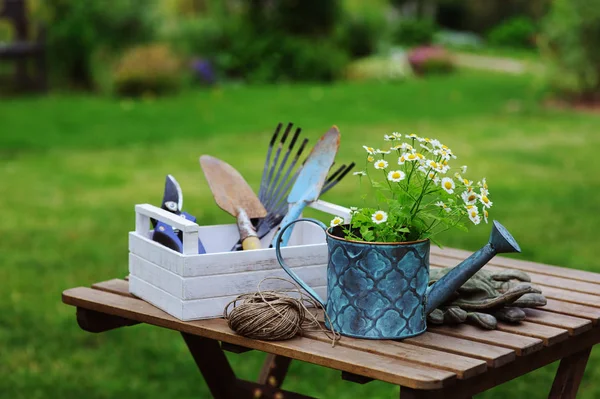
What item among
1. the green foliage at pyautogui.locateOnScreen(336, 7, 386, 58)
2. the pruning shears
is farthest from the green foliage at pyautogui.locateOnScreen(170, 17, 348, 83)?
the pruning shears

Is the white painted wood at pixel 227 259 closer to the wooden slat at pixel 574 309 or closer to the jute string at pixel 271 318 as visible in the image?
the jute string at pixel 271 318

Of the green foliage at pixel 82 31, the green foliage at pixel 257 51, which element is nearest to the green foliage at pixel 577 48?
the green foliage at pixel 257 51

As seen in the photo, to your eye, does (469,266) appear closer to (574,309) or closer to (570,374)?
(574,309)

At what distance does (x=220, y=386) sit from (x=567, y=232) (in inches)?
131

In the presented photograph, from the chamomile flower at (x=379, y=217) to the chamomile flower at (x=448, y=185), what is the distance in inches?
5.5

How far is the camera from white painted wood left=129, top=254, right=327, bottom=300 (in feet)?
7.17

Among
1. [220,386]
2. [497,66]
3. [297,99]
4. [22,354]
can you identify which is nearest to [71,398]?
[22,354]

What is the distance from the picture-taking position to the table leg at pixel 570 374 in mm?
2398

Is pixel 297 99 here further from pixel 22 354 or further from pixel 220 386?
pixel 220 386

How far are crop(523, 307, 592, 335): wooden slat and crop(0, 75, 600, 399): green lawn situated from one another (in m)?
1.43

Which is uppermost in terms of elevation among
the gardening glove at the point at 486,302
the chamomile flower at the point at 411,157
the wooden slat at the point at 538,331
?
the chamomile flower at the point at 411,157

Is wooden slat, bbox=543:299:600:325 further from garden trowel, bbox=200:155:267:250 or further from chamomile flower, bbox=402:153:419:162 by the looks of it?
garden trowel, bbox=200:155:267:250

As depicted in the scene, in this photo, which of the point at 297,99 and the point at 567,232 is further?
the point at 297,99

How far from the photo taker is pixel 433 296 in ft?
7.04
